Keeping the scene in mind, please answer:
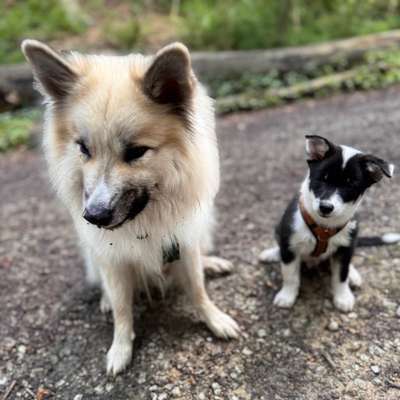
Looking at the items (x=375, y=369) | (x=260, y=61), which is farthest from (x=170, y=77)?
(x=260, y=61)

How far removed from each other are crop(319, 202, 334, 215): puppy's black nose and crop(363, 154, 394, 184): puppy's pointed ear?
0.88 feet

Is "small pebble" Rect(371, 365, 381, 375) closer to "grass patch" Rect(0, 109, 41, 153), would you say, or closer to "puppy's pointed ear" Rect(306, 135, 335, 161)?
"puppy's pointed ear" Rect(306, 135, 335, 161)

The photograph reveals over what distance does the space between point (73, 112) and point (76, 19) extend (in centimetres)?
938

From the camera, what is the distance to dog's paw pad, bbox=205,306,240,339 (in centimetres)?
262

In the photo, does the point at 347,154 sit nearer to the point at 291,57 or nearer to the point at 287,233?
the point at 287,233

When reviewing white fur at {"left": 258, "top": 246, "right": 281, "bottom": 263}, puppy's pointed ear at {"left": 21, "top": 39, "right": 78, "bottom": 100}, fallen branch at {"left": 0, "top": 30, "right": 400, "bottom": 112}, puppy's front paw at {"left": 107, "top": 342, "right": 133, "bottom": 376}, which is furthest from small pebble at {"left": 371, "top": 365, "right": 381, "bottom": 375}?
fallen branch at {"left": 0, "top": 30, "right": 400, "bottom": 112}

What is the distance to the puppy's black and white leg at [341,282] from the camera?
8.34 ft

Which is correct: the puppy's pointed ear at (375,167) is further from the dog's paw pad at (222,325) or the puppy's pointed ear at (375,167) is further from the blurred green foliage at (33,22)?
the blurred green foliage at (33,22)

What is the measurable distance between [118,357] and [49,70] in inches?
68.3

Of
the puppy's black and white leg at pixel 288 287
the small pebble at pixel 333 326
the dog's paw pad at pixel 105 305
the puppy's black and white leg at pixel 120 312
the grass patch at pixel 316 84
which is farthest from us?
the grass patch at pixel 316 84

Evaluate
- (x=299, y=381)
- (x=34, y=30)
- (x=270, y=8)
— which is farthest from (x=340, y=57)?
(x=34, y=30)

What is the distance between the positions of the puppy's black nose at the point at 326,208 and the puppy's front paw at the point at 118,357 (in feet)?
4.88

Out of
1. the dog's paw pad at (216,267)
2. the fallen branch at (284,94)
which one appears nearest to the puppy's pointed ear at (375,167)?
the dog's paw pad at (216,267)

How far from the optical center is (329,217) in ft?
7.42
